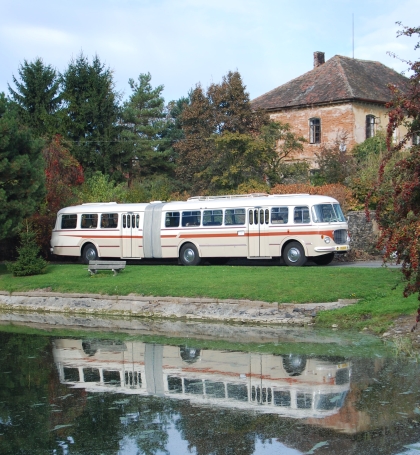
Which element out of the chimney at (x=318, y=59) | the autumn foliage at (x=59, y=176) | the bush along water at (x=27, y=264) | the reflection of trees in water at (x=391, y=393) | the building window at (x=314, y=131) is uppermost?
the chimney at (x=318, y=59)

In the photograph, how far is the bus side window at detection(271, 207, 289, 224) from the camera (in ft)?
94.1

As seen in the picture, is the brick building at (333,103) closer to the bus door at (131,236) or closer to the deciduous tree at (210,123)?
the deciduous tree at (210,123)

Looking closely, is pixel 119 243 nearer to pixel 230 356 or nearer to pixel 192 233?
pixel 192 233

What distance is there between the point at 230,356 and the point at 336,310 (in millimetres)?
4913

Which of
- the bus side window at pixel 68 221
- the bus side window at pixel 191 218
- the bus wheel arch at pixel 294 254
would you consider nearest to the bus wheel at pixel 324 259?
the bus wheel arch at pixel 294 254

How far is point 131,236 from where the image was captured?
32469 millimetres

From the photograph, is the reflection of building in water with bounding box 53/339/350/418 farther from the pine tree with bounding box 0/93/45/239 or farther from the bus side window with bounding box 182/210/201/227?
the bus side window with bounding box 182/210/201/227

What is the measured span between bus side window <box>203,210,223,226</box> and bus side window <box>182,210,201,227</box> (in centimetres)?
30

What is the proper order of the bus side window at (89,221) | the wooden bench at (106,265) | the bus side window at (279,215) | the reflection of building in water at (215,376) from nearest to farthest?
the reflection of building in water at (215,376), the wooden bench at (106,265), the bus side window at (279,215), the bus side window at (89,221)

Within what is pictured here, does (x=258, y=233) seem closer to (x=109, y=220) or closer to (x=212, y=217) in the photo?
(x=212, y=217)

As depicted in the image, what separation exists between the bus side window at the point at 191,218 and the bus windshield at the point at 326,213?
532cm

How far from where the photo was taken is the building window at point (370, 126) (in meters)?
50.2

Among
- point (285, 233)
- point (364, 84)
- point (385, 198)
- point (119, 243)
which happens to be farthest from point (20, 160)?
point (364, 84)

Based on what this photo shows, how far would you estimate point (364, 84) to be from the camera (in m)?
51.1
